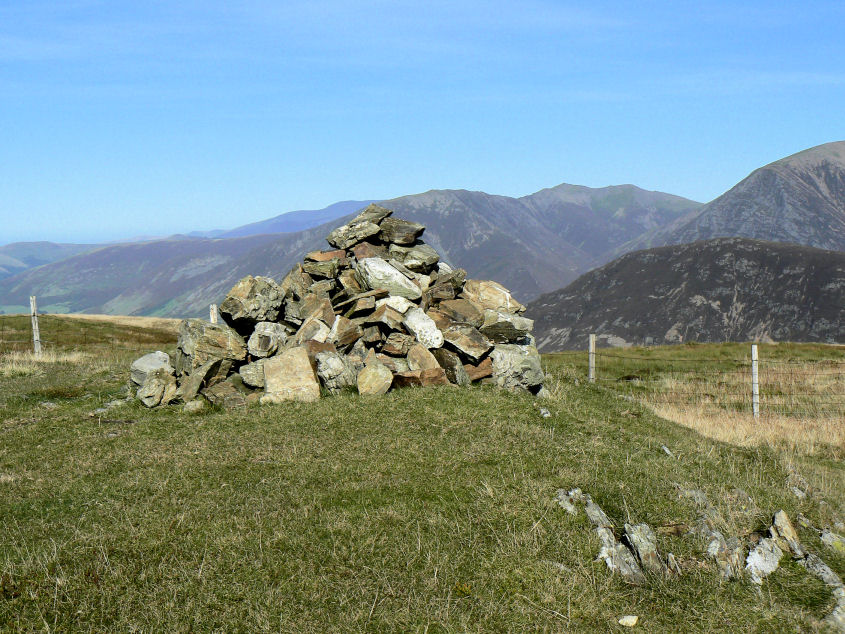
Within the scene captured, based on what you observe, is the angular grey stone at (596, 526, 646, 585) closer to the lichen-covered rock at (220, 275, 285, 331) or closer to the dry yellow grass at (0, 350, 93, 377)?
the lichen-covered rock at (220, 275, 285, 331)

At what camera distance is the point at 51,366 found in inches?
1170

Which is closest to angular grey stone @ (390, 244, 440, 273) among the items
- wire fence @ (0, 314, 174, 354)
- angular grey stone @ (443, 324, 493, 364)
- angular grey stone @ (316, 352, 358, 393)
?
angular grey stone @ (443, 324, 493, 364)

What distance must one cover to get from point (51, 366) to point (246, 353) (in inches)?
557

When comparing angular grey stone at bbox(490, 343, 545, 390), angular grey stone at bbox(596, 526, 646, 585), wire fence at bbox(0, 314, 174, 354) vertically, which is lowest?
wire fence at bbox(0, 314, 174, 354)

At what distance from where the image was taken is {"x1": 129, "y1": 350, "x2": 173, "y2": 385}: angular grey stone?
21.2 m

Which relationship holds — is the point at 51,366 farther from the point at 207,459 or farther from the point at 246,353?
the point at 207,459

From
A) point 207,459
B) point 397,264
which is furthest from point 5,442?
point 397,264

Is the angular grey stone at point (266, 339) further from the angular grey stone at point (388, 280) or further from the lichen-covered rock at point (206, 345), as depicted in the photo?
the angular grey stone at point (388, 280)

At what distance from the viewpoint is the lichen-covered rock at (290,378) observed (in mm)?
19578

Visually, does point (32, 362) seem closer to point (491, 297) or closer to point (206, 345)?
point (206, 345)

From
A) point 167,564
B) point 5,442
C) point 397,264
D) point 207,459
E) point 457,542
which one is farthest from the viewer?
point 397,264

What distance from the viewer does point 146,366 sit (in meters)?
21.4

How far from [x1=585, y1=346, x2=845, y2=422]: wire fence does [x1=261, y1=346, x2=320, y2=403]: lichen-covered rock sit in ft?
51.5

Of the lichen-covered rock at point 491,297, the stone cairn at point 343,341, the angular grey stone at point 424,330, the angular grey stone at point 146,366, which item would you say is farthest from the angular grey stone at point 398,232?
the angular grey stone at point 146,366
